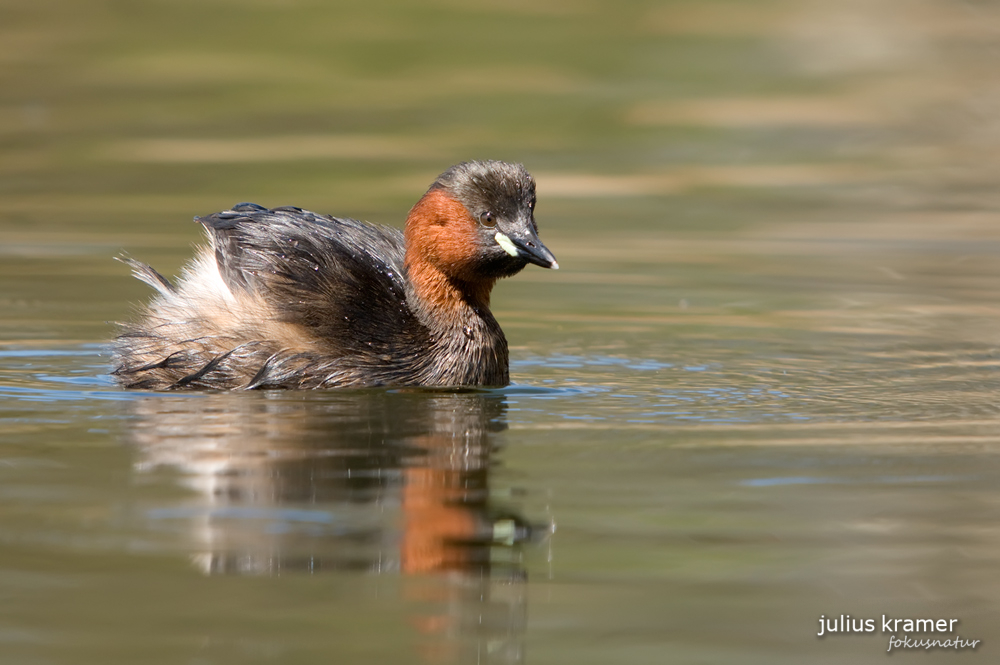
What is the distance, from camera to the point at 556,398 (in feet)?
23.5

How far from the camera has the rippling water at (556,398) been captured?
4477 millimetres

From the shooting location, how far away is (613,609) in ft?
14.7

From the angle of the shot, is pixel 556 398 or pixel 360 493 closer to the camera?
pixel 360 493

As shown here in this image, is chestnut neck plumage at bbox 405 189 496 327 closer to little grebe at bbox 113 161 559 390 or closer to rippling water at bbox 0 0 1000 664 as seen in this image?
little grebe at bbox 113 161 559 390

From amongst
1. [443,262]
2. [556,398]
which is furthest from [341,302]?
[556,398]

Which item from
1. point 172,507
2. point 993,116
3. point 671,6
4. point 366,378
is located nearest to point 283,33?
point 671,6

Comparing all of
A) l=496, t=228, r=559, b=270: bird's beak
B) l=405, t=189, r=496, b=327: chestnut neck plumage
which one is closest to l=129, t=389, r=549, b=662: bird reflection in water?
l=405, t=189, r=496, b=327: chestnut neck plumage

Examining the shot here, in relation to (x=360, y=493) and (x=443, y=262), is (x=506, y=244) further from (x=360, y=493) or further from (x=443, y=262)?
(x=360, y=493)

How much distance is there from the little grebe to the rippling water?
0.73 feet

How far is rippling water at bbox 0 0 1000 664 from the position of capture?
4.48 m

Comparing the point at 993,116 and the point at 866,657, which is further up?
the point at 993,116

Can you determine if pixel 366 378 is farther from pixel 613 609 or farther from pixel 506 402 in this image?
pixel 613 609

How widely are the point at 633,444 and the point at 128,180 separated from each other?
8845 millimetres

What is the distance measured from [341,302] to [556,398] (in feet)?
3.40
